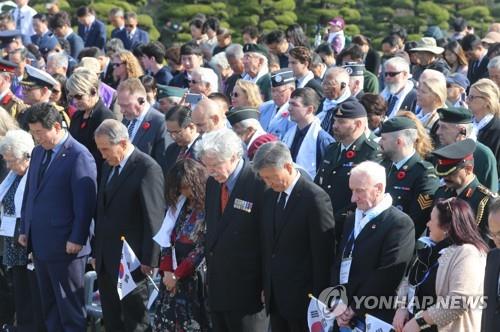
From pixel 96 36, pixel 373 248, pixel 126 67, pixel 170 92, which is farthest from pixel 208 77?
pixel 96 36

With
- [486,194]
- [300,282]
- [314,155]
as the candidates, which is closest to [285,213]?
[300,282]

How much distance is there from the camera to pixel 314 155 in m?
9.27

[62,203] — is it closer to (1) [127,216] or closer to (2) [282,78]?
(1) [127,216]

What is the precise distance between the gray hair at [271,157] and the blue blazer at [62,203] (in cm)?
222

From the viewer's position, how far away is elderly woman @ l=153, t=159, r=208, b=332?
25.6 ft

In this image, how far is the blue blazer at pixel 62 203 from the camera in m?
8.80

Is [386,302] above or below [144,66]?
above

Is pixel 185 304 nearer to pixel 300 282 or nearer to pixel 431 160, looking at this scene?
pixel 300 282

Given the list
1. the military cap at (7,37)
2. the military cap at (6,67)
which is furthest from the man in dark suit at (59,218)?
the military cap at (7,37)

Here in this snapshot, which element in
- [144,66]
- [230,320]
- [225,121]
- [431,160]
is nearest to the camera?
[230,320]

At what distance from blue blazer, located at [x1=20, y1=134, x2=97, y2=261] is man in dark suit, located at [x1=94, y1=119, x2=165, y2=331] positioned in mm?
273

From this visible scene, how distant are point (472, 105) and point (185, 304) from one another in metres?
3.34

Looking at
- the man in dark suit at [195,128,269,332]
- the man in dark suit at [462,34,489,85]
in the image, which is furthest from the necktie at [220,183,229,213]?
the man in dark suit at [462,34,489,85]

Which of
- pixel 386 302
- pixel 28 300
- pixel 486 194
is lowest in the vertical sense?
pixel 28 300
